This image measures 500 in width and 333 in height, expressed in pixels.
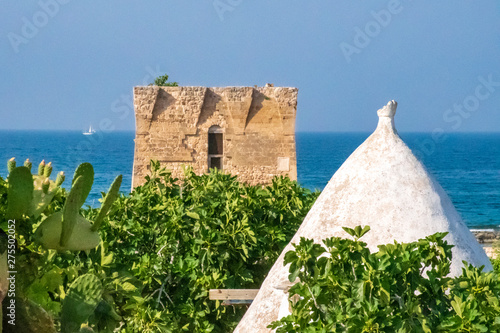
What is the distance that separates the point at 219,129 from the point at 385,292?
15022mm

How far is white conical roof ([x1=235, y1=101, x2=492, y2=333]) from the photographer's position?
3.04m

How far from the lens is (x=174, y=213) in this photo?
231 inches

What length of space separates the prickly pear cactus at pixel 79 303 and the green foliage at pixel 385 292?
3.31 feet

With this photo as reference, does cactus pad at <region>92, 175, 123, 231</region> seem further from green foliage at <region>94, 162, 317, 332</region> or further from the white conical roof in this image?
green foliage at <region>94, 162, 317, 332</region>

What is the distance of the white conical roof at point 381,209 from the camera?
9.96ft

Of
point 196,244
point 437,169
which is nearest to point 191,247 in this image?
point 196,244

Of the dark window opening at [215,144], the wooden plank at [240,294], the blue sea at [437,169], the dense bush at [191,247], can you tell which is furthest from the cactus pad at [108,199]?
the blue sea at [437,169]

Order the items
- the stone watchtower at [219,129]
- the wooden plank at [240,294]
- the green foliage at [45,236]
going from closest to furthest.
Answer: the green foliage at [45,236] < the wooden plank at [240,294] < the stone watchtower at [219,129]

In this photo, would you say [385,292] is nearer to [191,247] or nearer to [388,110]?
[388,110]

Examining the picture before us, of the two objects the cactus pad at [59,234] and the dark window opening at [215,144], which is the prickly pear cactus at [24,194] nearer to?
the cactus pad at [59,234]

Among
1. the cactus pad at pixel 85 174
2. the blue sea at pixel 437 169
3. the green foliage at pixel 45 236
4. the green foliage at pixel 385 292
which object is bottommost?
the blue sea at pixel 437 169

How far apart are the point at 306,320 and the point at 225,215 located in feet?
11.3

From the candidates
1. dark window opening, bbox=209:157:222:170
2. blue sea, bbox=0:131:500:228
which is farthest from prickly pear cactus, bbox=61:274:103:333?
blue sea, bbox=0:131:500:228

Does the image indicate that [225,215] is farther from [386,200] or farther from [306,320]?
[306,320]
